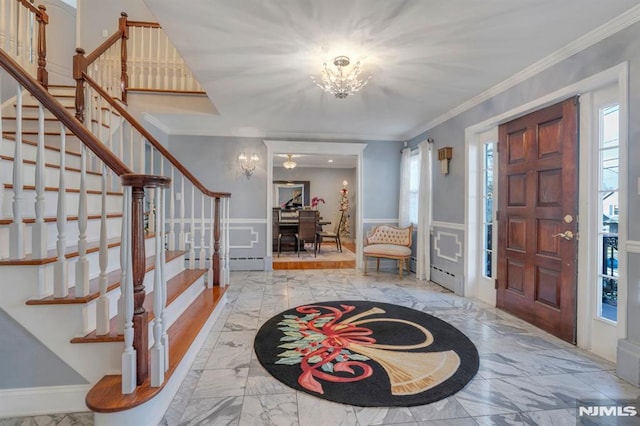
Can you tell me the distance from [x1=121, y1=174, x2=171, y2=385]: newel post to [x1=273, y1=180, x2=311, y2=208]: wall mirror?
7.84 meters

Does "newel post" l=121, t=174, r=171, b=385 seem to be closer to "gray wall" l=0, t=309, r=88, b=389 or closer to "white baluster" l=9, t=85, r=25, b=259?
"gray wall" l=0, t=309, r=88, b=389

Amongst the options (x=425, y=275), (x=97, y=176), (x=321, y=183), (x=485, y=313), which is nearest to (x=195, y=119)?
(x=97, y=176)

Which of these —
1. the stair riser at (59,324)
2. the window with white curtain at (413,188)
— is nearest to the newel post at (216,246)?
the stair riser at (59,324)

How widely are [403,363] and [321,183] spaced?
306 inches

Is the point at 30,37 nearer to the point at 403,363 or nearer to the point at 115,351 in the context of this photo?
the point at 115,351

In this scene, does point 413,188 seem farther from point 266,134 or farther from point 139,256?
point 139,256

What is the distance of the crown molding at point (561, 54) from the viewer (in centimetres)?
193

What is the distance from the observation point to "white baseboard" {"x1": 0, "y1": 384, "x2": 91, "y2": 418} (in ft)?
5.08

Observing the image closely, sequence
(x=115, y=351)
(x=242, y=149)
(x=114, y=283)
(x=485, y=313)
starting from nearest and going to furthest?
(x=115, y=351)
(x=114, y=283)
(x=485, y=313)
(x=242, y=149)

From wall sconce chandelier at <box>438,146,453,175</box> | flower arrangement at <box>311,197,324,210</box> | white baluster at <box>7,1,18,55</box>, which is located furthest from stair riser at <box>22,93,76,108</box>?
flower arrangement at <box>311,197,324,210</box>

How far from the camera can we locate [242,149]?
4957 millimetres

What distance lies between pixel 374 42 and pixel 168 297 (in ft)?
8.18

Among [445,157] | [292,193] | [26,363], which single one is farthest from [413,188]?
[292,193]

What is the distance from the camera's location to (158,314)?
5.02ft
